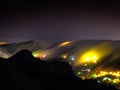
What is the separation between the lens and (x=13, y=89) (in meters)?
65.0

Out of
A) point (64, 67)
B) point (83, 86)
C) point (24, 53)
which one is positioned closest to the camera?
point (83, 86)

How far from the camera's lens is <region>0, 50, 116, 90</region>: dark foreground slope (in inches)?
2761

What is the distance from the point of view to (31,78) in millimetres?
89875

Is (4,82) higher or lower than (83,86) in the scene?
higher

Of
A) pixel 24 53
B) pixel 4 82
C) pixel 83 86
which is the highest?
pixel 24 53

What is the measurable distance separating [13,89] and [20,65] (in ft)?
138

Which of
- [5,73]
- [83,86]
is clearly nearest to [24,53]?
[83,86]

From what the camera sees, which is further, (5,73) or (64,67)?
(64,67)

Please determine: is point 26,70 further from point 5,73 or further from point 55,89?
point 5,73

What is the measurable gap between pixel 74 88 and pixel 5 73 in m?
27.6

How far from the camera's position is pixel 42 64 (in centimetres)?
11112

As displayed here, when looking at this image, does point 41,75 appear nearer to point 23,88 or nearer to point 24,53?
point 24,53

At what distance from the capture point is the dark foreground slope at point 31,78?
230 ft

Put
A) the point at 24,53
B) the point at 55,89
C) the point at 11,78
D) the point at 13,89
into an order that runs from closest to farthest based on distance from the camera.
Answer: the point at 13,89
the point at 11,78
the point at 55,89
the point at 24,53
